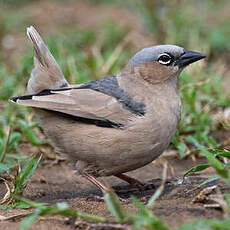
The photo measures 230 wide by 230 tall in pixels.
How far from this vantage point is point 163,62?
16.3 feet

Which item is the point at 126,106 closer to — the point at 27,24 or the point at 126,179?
the point at 126,179

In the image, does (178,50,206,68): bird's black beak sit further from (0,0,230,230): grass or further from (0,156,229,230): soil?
(0,156,229,230): soil

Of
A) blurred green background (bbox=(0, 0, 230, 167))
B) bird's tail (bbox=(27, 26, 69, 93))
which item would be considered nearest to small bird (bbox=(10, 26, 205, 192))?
bird's tail (bbox=(27, 26, 69, 93))

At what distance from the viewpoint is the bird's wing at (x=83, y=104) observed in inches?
183

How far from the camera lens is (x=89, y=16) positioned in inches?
470

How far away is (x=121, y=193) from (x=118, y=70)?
11.5ft

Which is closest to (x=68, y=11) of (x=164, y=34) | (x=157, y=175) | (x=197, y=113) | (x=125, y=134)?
(x=164, y=34)

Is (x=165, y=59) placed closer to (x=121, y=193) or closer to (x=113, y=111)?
(x=113, y=111)

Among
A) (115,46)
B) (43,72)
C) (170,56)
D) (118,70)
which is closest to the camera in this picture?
(170,56)

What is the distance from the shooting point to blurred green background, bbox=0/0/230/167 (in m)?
6.33

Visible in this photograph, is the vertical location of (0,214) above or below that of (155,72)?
below

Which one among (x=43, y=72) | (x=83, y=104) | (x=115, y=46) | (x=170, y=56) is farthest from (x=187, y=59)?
(x=115, y=46)

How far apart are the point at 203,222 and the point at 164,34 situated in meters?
6.82

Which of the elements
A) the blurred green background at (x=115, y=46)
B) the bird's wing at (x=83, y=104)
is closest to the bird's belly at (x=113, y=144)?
the bird's wing at (x=83, y=104)
